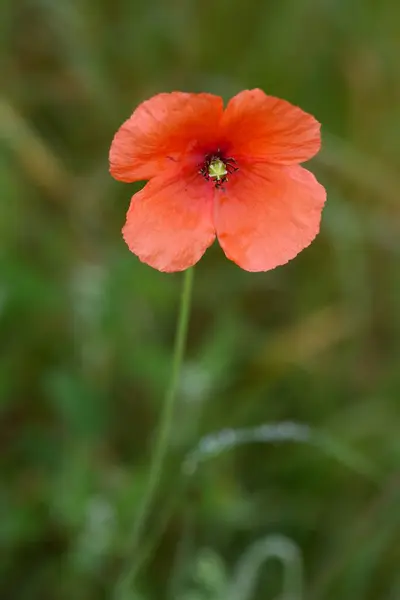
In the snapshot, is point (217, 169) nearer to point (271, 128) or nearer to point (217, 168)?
point (217, 168)

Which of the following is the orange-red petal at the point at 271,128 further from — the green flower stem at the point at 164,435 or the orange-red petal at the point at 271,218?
the green flower stem at the point at 164,435

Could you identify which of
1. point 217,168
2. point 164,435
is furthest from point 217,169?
point 164,435

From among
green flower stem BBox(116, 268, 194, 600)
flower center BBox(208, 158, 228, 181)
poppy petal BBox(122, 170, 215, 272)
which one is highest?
flower center BBox(208, 158, 228, 181)

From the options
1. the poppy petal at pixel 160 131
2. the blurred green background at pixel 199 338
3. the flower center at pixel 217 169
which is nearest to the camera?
the poppy petal at pixel 160 131

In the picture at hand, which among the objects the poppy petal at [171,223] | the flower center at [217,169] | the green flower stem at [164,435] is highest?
the flower center at [217,169]

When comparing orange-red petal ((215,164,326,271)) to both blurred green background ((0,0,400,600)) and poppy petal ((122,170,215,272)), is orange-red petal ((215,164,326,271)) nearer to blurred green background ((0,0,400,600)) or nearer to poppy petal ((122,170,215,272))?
poppy petal ((122,170,215,272))

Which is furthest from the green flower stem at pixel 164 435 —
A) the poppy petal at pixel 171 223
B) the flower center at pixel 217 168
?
the flower center at pixel 217 168

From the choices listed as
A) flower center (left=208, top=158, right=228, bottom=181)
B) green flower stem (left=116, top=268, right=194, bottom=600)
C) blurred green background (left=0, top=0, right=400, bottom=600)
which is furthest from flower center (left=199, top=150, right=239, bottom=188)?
blurred green background (left=0, top=0, right=400, bottom=600)
